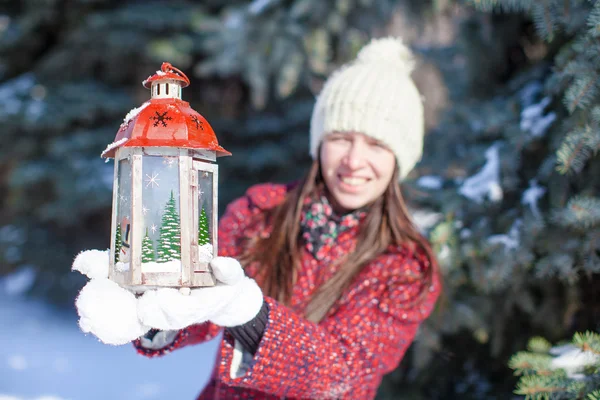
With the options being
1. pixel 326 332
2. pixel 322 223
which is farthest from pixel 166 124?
pixel 322 223

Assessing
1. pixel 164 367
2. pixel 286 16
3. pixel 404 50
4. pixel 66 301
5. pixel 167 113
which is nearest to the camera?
pixel 167 113

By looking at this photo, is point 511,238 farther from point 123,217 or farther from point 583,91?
point 123,217

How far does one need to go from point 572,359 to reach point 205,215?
129 cm

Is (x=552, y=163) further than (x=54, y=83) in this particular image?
No

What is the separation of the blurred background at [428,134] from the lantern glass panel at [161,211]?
127cm

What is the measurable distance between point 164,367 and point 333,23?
104 inches

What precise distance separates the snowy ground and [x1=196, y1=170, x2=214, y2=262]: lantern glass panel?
2549mm

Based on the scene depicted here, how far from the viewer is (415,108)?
2.23m

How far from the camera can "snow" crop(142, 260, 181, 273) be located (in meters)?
1.28

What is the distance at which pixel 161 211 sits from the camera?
1315 mm

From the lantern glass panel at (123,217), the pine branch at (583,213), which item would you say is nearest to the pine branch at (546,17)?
the pine branch at (583,213)

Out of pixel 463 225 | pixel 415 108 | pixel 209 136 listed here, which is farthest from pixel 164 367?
pixel 209 136

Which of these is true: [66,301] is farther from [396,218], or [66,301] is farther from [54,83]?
[396,218]

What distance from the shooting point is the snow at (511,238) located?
2.35 m
